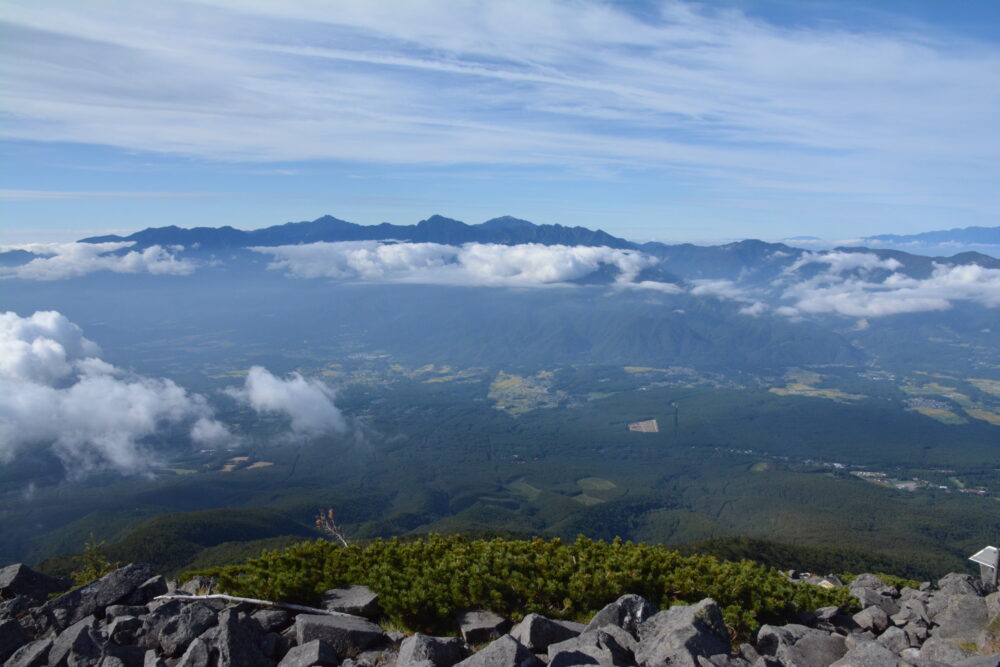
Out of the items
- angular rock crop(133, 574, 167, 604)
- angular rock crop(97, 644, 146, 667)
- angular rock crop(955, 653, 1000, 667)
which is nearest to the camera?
angular rock crop(955, 653, 1000, 667)

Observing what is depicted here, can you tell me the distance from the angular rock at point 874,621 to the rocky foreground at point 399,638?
29.1 inches

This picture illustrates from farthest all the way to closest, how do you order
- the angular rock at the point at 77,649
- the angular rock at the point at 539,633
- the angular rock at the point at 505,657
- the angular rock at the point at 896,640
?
the angular rock at the point at 896,640 < the angular rock at the point at 539,633 < the angular rock at the point at 77,649 < the angular rock at the point at 505,657

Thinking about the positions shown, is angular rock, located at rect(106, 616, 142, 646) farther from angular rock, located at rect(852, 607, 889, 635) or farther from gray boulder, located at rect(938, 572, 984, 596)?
gray boulder, located at rect(938, 572, 984, 596)

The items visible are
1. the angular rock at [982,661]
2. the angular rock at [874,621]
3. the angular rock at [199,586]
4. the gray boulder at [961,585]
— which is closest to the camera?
the angular rock at [982,661]

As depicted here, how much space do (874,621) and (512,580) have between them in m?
11.0

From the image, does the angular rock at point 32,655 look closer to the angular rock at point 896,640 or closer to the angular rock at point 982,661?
the angular rock at point 982,661

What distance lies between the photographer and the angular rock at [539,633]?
1270 centimetres

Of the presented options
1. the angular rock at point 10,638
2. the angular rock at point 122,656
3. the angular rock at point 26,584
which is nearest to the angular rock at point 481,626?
the angular rock at point 122,656

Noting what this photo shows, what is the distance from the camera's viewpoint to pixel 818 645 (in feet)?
42.6

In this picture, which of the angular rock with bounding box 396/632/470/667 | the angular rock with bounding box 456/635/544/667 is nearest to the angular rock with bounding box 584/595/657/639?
the angular rock with bounding box 456/635/544/667

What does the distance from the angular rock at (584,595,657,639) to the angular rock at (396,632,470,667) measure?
127 inches

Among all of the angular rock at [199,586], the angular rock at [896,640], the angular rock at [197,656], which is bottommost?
the angular rock at [199,586]

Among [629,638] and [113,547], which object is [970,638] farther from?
[113,547]

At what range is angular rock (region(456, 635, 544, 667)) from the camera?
1130 cm
